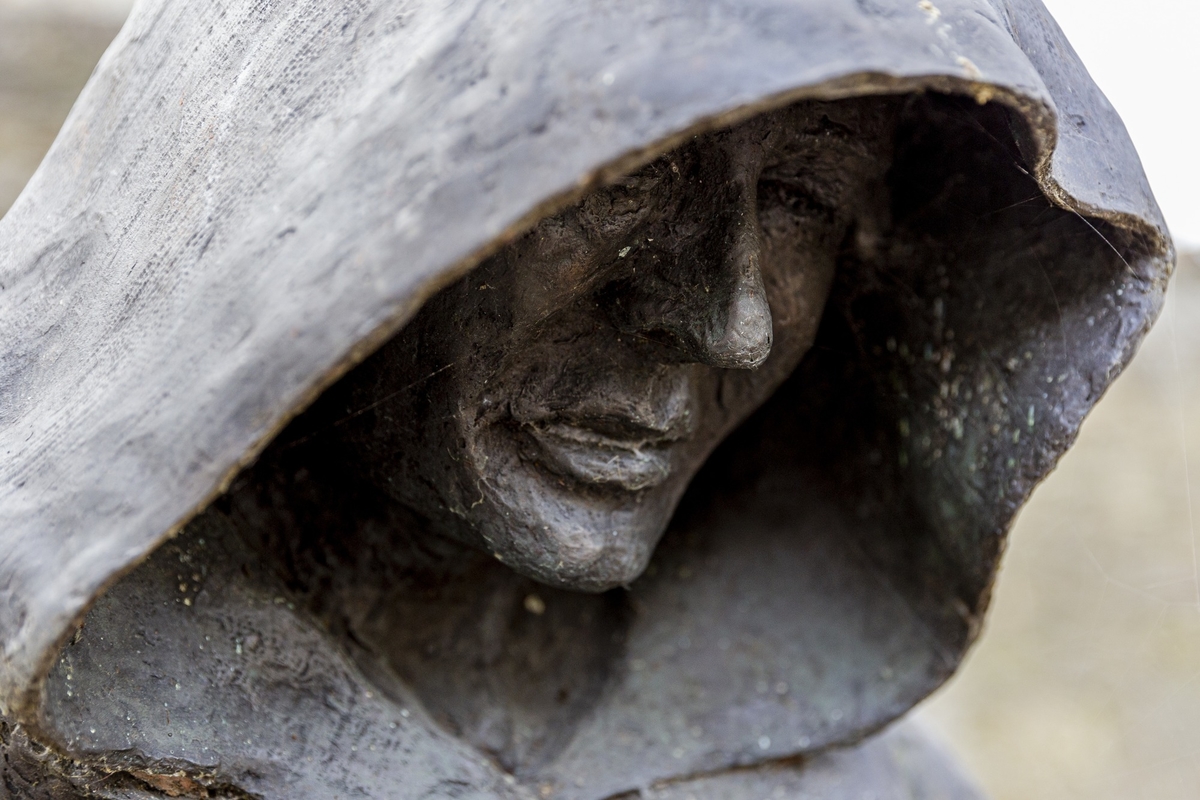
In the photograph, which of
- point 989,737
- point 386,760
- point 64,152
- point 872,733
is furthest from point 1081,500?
point 64,152

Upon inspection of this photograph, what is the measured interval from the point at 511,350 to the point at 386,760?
353 mm

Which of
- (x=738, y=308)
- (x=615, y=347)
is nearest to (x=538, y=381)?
(x=615, y=347)

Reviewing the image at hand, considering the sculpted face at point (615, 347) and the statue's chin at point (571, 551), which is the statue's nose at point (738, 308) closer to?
the sculpted face at point (615, 347)

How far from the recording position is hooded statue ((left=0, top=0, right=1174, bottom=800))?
510 mm

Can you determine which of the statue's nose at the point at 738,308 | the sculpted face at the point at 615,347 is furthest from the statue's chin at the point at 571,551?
the statue's nose at the point at 738,308

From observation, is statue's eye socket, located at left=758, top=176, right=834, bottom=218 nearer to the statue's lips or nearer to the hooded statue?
the hooded statue

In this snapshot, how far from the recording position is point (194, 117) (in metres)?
0.70

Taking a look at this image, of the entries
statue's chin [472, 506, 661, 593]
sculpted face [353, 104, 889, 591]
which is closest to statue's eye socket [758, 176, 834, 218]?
sculpted face [353, 104, 889, 591]

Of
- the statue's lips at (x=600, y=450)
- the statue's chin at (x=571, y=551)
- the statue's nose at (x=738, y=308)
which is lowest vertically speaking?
the statue's chin at (x=571, y=551)

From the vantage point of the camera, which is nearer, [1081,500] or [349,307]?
[349,307]

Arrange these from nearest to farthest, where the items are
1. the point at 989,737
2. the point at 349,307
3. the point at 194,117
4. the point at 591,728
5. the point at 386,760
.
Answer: the point at 349,307, the point at 194,117, the point at 386,760, the point at 591,728, the point at 989,737

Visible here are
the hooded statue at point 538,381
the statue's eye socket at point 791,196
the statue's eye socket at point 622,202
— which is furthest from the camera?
the statue's eye socket at point 791,196

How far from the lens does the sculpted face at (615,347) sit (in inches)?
26.9

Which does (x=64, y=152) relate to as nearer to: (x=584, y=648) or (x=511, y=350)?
(x=511, y=350)
